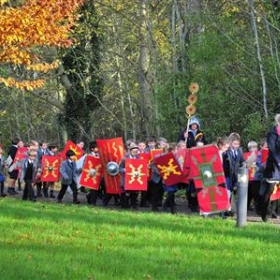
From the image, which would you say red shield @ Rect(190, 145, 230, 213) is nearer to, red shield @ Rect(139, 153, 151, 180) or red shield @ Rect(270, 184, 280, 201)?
red shield @ Rect(270, 184, 280, 201)

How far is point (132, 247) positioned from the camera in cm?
1163

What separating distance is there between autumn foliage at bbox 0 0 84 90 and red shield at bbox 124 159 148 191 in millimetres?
5720

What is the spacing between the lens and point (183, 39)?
88.7 ft

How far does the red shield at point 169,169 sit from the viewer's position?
1802 cm

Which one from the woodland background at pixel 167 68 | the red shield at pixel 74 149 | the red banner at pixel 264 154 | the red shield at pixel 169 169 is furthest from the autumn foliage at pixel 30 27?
the red banner at pixel 264 154

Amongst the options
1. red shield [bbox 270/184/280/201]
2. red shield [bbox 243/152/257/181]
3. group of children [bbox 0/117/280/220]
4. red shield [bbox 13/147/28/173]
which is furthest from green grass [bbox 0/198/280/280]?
red shield [bbox 13/147/28/173]

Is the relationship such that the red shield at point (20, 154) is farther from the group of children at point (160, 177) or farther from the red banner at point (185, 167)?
the red banner at point (185, 167)

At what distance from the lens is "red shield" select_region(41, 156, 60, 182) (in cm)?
2292

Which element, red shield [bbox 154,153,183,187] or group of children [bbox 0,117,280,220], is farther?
red shield [bbox 154,153,183,187]

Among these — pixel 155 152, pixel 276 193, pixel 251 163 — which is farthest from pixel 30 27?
pixel 276 193

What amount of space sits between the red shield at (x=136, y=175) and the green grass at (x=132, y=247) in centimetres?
220

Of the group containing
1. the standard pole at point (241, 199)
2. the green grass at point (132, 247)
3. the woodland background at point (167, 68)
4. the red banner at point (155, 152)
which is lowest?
the green grass at point (132, 247)

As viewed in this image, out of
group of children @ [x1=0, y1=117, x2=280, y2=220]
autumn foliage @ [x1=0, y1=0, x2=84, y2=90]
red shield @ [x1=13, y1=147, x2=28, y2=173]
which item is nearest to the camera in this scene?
group of children @ [x1=0, y1=117, x2=280, y2=220]

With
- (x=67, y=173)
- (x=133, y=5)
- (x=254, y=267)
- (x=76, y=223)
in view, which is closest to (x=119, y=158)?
(x=67, y=173)
